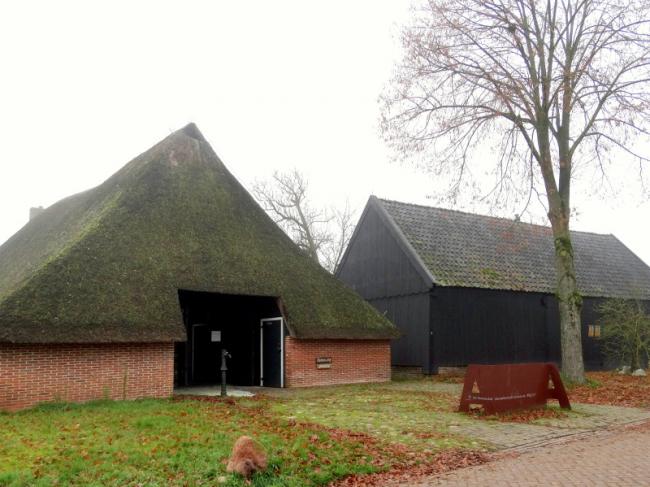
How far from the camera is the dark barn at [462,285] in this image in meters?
22.2

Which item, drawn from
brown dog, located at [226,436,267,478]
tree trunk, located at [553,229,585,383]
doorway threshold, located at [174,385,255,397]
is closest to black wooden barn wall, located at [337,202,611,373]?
tree trunk, located at [553,229,585,383]

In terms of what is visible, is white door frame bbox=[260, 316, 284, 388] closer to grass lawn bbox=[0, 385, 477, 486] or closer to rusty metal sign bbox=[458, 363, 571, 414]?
grass lawn bbox=[0, 385, 477, 486]

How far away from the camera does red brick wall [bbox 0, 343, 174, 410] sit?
41.2 feet

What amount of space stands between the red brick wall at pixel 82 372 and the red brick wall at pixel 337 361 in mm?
4144

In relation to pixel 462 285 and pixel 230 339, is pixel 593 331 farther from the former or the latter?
pixel 230 339

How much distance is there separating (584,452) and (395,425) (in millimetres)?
3016

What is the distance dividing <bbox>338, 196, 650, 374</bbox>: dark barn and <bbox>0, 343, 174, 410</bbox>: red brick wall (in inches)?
370

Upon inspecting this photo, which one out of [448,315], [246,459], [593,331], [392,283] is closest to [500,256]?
[448,315]

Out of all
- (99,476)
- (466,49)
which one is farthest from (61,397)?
(466,49)

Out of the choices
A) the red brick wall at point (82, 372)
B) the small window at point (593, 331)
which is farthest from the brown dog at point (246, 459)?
the small window at point (593, 331)

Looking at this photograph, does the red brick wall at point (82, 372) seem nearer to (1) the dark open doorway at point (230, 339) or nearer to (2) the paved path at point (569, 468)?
(1) the dark open doorway at point (230, 339)

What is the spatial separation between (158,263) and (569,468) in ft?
37.1

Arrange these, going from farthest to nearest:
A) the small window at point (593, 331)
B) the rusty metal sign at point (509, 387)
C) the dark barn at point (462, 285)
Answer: the small window at point (593, 331) → the dark barn at point (462, 285) → the rusty metal sign at point (509, 387)

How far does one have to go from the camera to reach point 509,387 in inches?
488
